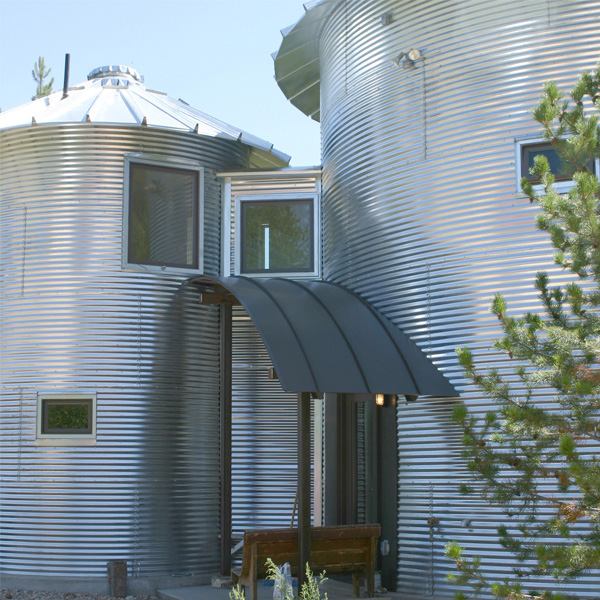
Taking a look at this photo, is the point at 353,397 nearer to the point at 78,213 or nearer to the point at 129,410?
the point at 129,410

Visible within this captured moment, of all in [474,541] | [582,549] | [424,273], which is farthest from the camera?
[424,273]

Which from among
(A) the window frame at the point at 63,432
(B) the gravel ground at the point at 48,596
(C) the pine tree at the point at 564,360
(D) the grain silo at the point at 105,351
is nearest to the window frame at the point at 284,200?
(D) the grain silo at the point at 105,351

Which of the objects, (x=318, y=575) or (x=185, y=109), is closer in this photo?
(x=318, y=575)

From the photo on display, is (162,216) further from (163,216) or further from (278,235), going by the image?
(278,235)

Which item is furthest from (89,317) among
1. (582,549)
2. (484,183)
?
(582,549)

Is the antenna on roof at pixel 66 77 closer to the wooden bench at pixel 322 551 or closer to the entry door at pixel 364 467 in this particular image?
the entry door at pixel 364 467

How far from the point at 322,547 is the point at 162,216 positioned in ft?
16.3

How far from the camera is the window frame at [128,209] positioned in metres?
13.2

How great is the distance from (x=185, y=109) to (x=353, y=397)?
4.86 metres

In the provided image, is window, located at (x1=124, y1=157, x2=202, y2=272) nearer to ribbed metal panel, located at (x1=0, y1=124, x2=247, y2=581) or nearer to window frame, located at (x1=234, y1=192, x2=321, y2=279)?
ribbed metal panel, located at (x1=0, y1=124, x2=247, y2=581)

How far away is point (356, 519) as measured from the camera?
12.7m

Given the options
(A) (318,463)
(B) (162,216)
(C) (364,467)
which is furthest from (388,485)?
(B) (162,216)

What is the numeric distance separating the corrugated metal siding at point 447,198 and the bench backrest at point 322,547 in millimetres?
553

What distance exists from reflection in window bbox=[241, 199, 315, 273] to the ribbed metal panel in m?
1.07
